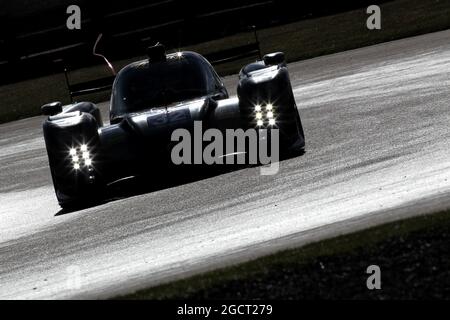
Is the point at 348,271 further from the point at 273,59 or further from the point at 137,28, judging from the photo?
the point at 137,28

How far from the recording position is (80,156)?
12.9 meters

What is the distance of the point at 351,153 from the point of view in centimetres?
1253

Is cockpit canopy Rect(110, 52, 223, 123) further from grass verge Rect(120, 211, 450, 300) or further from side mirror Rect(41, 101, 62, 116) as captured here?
grass verge Rect(120, 211, 450, 300)

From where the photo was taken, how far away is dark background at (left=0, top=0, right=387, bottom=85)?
32531mm

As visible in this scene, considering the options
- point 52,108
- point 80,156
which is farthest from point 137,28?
point 80,156

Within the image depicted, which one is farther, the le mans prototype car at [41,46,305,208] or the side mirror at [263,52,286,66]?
the side mirror at [263,52,286,66]

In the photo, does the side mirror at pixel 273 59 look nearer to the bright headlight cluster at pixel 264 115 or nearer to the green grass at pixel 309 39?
the bright headlight cluster at pixel 264 115

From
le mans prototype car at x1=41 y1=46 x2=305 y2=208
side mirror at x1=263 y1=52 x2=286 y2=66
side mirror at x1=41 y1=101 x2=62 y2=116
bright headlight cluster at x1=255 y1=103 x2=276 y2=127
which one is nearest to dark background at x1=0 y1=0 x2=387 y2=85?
side mirror at x1=263 y1=52 x2=286 y2=66

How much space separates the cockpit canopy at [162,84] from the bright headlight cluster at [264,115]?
102 centimetres

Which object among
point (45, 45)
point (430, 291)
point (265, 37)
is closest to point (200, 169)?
point (430, 291)

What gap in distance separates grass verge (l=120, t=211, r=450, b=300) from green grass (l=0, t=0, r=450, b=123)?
633 inches

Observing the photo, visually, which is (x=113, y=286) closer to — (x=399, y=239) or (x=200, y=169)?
(x=399, y=239)

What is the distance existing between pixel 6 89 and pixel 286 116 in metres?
21.0

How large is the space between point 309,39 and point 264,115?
15.7 m
